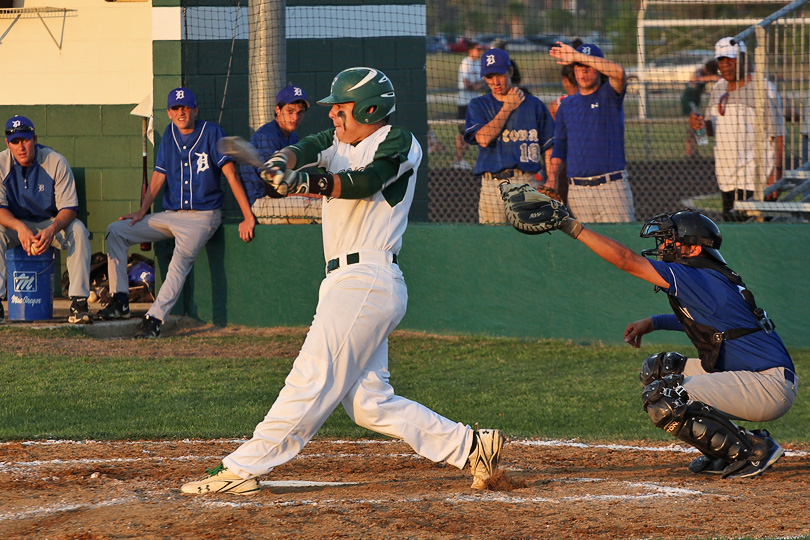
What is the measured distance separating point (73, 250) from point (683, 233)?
18.5 feet

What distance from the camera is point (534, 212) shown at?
4352 millimetres

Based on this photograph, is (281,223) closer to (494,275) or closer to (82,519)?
(494,275)

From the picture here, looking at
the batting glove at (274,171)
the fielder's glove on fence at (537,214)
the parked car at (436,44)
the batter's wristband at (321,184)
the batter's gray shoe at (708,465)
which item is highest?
the parked car at (436,44)

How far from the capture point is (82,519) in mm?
3992

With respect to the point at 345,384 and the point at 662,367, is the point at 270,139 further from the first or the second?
the point at 345,384

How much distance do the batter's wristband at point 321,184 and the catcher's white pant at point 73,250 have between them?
206 inches

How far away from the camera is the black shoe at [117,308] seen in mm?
8883

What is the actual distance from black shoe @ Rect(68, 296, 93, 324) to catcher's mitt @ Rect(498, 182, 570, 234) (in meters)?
5.27

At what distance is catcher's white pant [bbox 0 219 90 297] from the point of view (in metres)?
8.73

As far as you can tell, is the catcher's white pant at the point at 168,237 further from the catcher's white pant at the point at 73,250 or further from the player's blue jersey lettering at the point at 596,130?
A: the player's blue jersey lettering at the point at 596,130

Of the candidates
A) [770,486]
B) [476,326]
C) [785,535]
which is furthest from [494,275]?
[785,535]

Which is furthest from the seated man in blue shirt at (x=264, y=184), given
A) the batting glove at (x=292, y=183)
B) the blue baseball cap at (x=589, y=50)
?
the batting glove at (x=292, y=183)

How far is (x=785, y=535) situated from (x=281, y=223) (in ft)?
20.1

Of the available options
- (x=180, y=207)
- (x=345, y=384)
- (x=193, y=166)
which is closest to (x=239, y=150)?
(x=345, y=384)
